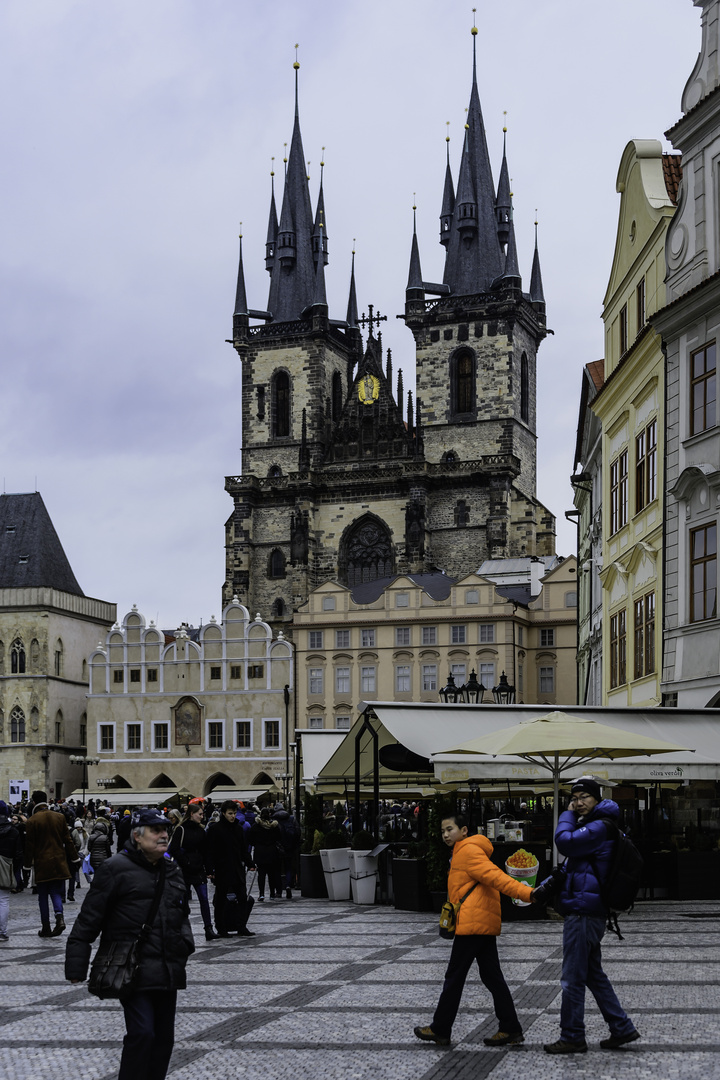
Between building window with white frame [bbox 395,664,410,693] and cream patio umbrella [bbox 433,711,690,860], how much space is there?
2121 inches

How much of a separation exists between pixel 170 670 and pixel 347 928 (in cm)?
5889

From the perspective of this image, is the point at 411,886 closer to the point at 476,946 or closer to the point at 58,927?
the point at 58,927

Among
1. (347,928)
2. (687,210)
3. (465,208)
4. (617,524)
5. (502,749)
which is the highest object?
(465,208)

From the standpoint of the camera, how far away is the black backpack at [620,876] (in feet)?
28.5

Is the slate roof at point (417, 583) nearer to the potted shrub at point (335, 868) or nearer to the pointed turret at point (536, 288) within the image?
the pointed turret at point (536, 288)

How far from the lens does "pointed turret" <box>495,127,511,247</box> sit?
89.6 metres

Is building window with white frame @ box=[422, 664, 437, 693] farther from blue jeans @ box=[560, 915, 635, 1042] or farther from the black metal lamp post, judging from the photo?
blue jeans @ box=[560, 915, 635, 1042]

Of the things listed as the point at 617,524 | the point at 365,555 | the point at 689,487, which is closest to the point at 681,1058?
the point at 689,487

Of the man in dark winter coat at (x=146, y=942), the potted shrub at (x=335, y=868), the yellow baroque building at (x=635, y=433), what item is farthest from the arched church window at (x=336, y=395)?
the man in dark winter coat at (x=146, y=942)

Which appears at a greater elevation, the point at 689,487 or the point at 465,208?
the point at 465,208

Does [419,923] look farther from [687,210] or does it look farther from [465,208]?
[465,208]

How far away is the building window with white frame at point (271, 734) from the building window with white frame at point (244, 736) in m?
0.67

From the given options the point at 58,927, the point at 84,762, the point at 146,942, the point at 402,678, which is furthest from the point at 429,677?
the point at 146,942

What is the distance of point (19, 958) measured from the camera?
48.1ft
